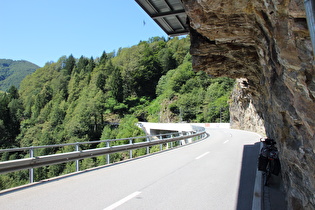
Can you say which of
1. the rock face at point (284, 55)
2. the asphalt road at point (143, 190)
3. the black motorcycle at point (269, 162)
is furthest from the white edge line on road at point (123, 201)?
the black motorcycle at point (269, 162)

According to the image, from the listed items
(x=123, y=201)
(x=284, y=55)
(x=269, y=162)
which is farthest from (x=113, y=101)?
(x=284, y=55)

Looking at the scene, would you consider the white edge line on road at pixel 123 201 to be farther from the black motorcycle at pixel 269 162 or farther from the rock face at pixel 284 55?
the black motorcycle at pixel 269 162

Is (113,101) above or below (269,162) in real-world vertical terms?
above

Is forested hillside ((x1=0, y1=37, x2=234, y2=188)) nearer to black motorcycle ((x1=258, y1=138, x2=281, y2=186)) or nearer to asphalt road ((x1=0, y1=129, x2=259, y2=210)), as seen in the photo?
asphalt road ((x1=0, y1=129, x2=259, y2=210))

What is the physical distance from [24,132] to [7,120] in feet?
29.7

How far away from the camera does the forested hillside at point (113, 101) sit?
72.4 metres

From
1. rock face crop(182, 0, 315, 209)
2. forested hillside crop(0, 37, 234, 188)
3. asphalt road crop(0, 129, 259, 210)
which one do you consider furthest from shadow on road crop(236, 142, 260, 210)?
forested hillside crop(0, 37, 234, 188)

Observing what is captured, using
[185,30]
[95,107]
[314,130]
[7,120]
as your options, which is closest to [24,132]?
[7,120]

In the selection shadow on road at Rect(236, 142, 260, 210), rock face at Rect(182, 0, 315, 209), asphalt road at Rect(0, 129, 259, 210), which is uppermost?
rock face at Rect(182, 0, 315, 209)

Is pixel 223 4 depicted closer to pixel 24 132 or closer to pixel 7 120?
pixel 24 132

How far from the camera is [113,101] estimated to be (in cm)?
9512

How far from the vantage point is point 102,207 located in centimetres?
483

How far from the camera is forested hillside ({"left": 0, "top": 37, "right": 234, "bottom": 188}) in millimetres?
72375

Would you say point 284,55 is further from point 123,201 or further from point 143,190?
point 143,190
